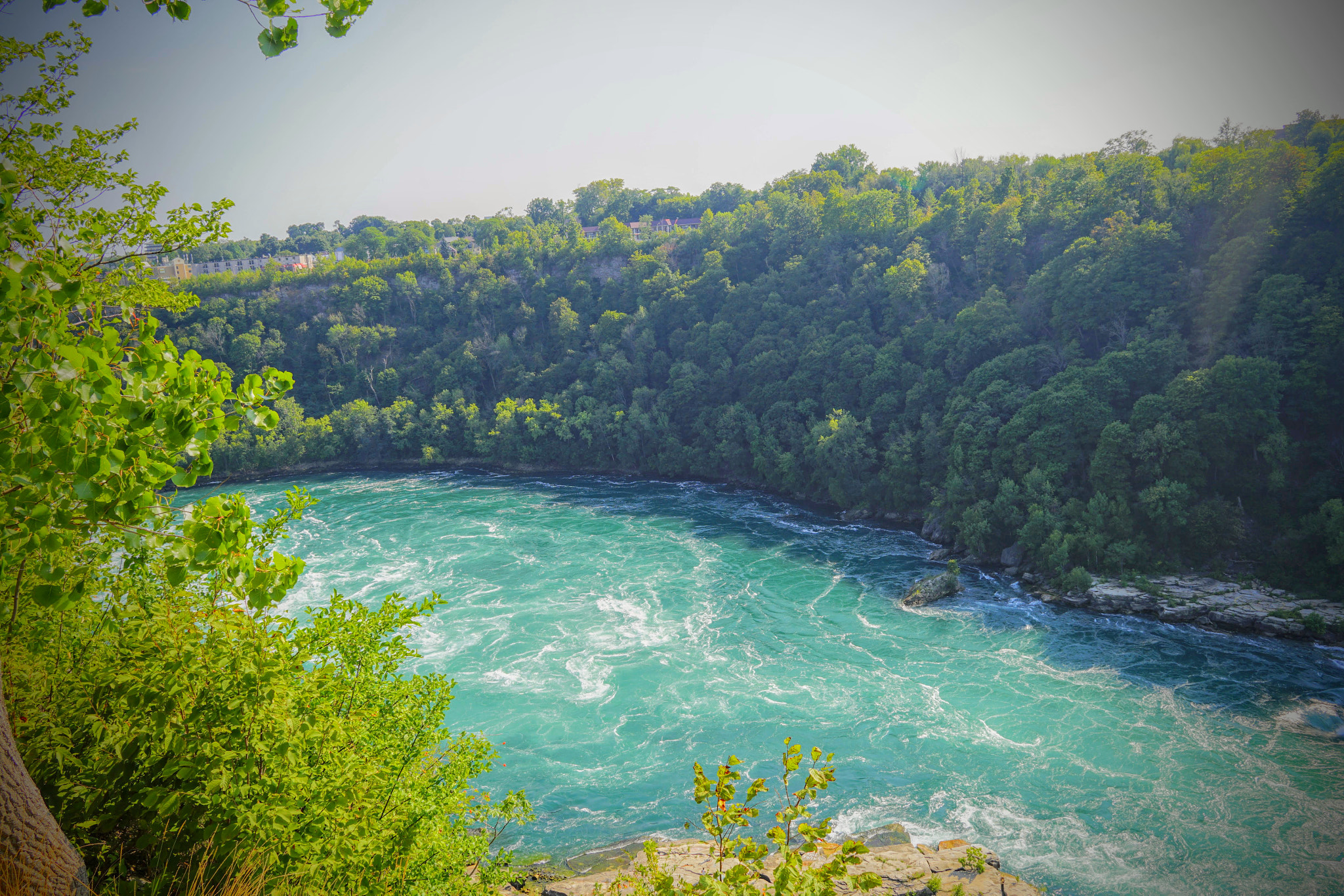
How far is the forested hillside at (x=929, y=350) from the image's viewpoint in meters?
31.4

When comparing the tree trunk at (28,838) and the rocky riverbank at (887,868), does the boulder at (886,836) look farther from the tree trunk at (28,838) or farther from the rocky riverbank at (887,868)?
the tree trunk at (28,838)

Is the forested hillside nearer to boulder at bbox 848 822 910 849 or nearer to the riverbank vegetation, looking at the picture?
boulder at bbox 848 822 910 849

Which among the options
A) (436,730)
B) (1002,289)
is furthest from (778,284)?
(436,730)

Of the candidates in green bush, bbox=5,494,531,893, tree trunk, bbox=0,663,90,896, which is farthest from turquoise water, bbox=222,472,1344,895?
tree trunk, bbox=0,663,90,896

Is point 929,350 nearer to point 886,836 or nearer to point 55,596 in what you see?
point 886,836

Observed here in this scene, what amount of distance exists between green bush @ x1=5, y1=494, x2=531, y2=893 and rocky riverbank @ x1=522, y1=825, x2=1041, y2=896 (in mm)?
6163

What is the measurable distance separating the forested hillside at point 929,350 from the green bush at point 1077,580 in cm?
94

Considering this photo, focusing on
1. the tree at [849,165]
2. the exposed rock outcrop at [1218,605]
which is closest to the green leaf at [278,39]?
the exposed rock outcrop at [1218,605]

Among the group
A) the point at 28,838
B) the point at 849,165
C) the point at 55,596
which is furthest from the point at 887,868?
the point at 849,165

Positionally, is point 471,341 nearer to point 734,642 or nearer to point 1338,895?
point 734,642

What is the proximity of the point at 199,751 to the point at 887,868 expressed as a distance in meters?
13.3

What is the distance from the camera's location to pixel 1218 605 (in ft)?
91.0

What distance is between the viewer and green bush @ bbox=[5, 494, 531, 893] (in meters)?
6.07

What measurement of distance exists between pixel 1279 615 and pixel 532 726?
1075 inches
